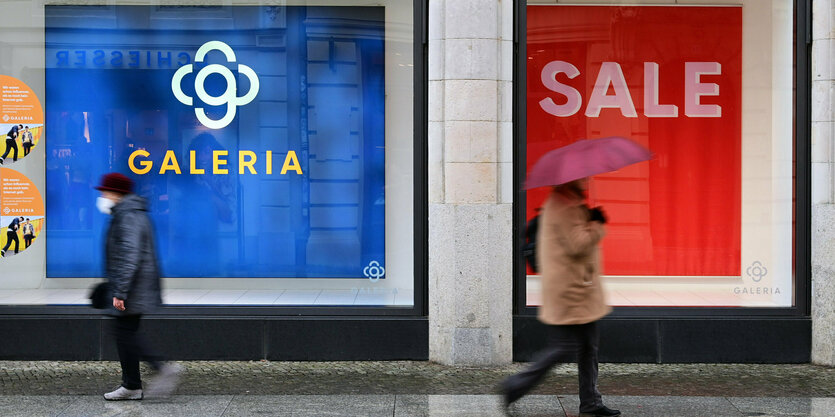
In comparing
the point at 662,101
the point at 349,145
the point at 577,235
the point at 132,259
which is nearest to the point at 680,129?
the point at 662,101

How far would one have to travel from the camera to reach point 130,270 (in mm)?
6824

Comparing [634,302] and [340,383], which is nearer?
[340,383]

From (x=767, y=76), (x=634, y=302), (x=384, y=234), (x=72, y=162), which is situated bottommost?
(x=634, y=302)

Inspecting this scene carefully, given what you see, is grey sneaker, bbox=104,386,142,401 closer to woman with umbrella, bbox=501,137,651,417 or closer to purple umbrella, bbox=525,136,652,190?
woman with umbrella, bbox=501,137,651,417

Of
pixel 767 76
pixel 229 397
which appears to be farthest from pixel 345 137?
pixel 767 76

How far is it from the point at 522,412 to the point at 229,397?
209 cm

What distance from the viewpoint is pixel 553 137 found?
29.5ft

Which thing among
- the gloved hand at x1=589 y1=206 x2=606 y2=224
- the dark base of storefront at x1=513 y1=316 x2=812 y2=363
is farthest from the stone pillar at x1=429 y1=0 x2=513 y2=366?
the gloved hand at x1=589 y1=206 x2=606 y2=224

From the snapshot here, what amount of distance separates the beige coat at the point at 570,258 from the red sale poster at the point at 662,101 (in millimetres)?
2665

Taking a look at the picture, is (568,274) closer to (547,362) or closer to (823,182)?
(547,362)

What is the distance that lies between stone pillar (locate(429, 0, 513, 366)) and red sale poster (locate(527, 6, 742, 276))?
0.52 metres

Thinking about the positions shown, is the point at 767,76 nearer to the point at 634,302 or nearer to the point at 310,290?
the point at 634,302

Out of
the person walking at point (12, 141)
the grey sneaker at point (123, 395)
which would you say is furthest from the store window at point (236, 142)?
the grey sneaker at point (123, 395)

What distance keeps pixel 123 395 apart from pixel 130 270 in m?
0.96
